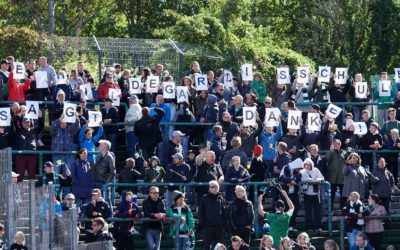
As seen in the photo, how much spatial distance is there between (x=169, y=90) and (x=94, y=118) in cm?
201

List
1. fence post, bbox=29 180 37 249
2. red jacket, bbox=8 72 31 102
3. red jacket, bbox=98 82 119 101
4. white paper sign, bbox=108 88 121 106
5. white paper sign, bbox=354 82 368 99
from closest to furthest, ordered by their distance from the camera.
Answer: fence post, bbox=29 180 37 249, white paper sign, bbox=108 88 121 106, red jacket, bbox=8 72 31 102, red jacket, bbox=98 82 119 101, white paper sign, bbox=354 82 368 99

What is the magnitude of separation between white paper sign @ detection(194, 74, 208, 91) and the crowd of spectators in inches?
6.5

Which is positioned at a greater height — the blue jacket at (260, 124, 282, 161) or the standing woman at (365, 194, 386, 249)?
the blue jacket at (260, 124, 282, 161)

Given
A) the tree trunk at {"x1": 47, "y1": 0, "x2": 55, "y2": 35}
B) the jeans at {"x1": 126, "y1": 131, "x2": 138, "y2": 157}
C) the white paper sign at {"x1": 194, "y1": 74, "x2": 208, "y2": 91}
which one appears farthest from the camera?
the tree trunk at {"x1": 47, "y1": 0, "x2": 55, "y2": 35}

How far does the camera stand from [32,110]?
3738 cm

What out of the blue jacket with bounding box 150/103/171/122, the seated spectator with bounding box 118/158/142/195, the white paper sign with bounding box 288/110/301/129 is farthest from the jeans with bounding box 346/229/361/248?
the blue jacket with bounding box 150/103/171/122

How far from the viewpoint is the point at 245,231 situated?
33906 millimetres

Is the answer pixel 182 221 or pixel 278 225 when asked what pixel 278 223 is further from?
pixel 182 221

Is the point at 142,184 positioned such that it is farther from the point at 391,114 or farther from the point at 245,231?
the point at 391,114

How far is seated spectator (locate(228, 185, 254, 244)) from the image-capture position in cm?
3378

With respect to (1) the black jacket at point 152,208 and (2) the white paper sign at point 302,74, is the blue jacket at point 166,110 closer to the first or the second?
(2) the white paper sign at point 302,74

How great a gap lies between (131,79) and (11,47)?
340 inches

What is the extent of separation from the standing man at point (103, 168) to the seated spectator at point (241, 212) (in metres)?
2.94

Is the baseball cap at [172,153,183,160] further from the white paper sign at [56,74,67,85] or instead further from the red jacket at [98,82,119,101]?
the white paper sign at [56,74,67,85]
